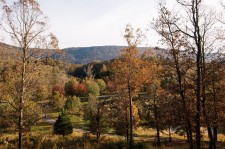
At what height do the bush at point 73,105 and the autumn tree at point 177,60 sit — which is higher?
the autumn tree at point 177,60

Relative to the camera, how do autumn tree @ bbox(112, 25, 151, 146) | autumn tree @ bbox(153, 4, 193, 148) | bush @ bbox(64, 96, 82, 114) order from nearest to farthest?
1. autumn tree @ bbox(153, 4, 193, 148)
2. autumn tree @ bbox(112, 25, 151, 146)
3. bush @ bbox(64, 96, 82, 114)

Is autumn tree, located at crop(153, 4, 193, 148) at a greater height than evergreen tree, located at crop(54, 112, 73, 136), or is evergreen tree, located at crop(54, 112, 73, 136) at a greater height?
autumn tree, located at crop(153, 4, 193, 148)

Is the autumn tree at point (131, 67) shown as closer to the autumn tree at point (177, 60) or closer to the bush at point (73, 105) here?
the autumn tree at point (177, 60)

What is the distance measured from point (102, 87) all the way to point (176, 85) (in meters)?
68.1

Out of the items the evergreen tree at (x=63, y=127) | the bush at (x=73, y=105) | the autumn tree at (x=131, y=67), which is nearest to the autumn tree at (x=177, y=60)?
the autumn tree at (x=131, y=67)

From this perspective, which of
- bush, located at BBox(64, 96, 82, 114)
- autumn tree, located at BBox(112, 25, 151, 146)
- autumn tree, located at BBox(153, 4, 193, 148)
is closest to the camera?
autumn tree, located at BBox(153, 4, 193, 148)

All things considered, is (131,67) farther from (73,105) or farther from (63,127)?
(73,105)

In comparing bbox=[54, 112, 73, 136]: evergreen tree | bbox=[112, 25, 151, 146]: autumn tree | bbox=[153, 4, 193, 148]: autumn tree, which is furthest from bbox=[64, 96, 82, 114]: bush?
bbox=[153, 4, 193, 148]: autumn tree

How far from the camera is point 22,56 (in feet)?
49.8

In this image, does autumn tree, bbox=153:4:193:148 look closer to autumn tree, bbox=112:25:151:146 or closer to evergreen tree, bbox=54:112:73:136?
autumn tree, bbox=112:25:151:146

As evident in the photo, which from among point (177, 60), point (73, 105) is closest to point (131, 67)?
point (177, 60)

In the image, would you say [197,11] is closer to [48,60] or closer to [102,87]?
[48,60]

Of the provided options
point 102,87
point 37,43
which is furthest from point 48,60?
point 102,87

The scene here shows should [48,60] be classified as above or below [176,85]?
above
